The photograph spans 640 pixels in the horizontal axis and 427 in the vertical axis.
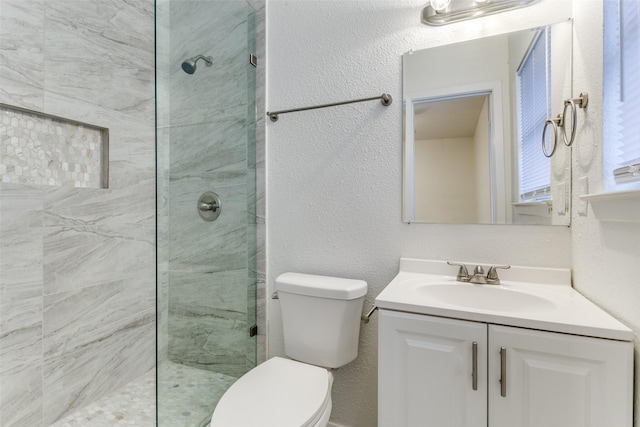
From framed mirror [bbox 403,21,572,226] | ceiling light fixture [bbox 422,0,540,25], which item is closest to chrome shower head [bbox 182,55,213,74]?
framed mirror [bbox 403,21,572,226]

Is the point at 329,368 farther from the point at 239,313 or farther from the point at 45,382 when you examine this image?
the point at 45,382

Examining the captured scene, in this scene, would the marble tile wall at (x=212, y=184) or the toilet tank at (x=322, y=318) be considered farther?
the toilet tank at (x=322, y=318)

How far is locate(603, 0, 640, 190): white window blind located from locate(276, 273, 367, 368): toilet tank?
3.14ft

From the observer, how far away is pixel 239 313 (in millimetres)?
1605

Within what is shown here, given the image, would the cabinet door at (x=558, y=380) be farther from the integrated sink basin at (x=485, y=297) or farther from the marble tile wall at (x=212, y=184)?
the marble tile wall at (x=212, y=184)

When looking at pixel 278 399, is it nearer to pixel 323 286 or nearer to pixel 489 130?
pixel 323 286

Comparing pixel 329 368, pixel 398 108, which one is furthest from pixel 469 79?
pixel 329 368

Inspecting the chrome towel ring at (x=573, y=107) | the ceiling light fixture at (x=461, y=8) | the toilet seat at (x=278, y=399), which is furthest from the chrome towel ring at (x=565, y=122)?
the toilet seat at (x=278, y=399)

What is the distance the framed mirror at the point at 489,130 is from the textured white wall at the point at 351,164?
0.05 meters

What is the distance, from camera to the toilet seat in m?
0.97

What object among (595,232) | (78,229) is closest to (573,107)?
(595,232)

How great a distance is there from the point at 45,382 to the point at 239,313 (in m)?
0.94

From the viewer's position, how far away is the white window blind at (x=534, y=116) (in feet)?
4.09

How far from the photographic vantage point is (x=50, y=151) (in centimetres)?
151
